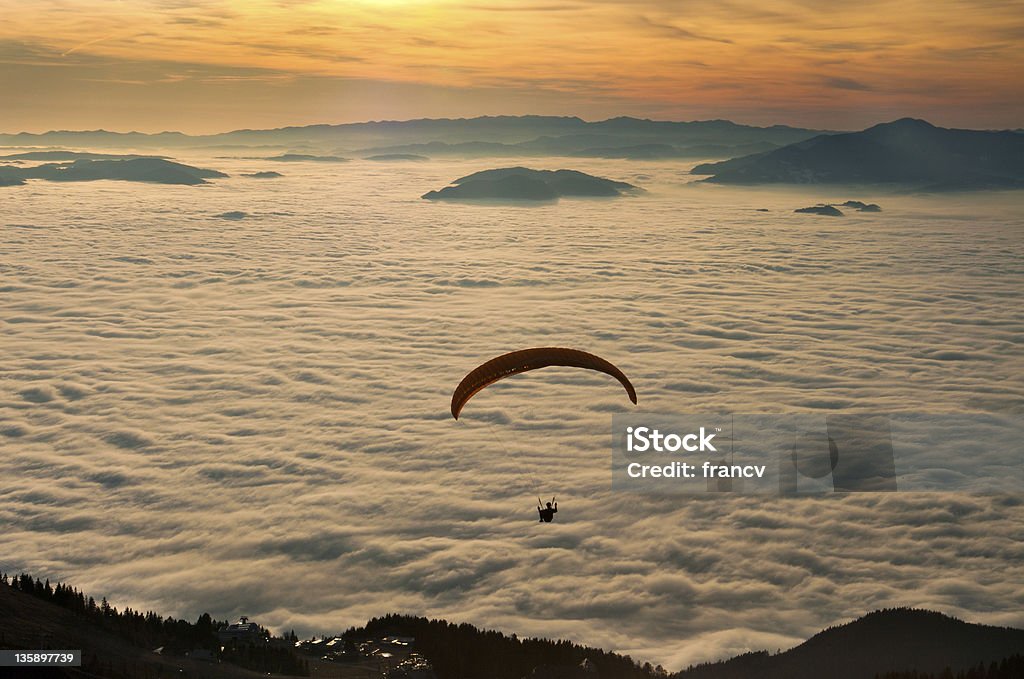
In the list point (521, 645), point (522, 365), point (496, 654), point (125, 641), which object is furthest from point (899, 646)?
point (125, 641)

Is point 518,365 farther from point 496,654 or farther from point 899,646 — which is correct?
point 899,646

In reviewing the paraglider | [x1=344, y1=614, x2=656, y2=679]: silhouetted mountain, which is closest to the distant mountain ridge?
[x1=344, y1=614, x2=656, y2=679]: silhouetted mountain

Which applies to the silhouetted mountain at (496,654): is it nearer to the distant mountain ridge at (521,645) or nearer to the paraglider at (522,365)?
the distant mountain ridge at (521,645)

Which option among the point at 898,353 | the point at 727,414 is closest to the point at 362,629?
the point at 727,414

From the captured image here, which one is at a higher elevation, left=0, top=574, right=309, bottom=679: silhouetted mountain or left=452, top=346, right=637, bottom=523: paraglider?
left=452, top=346, right=637, bottom=523: paraglider

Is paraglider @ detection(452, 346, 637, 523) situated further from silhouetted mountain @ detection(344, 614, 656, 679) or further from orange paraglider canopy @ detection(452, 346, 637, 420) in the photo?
silhouetted mountain @ detection(344, 614, 656, 679)

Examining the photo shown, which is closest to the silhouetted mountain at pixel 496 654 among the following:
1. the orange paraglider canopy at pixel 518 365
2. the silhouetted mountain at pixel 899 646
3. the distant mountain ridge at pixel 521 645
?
the distant mountain ridge at pixel 521 645

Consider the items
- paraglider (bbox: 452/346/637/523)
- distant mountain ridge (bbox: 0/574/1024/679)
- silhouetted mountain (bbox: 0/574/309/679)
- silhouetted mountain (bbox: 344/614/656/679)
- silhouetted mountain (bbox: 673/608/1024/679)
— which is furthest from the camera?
silhouetted mountain (bbox: 673/608/1024/679)

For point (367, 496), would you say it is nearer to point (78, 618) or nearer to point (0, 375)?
point (78, 618)

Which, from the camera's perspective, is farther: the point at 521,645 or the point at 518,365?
the point at 521,645
